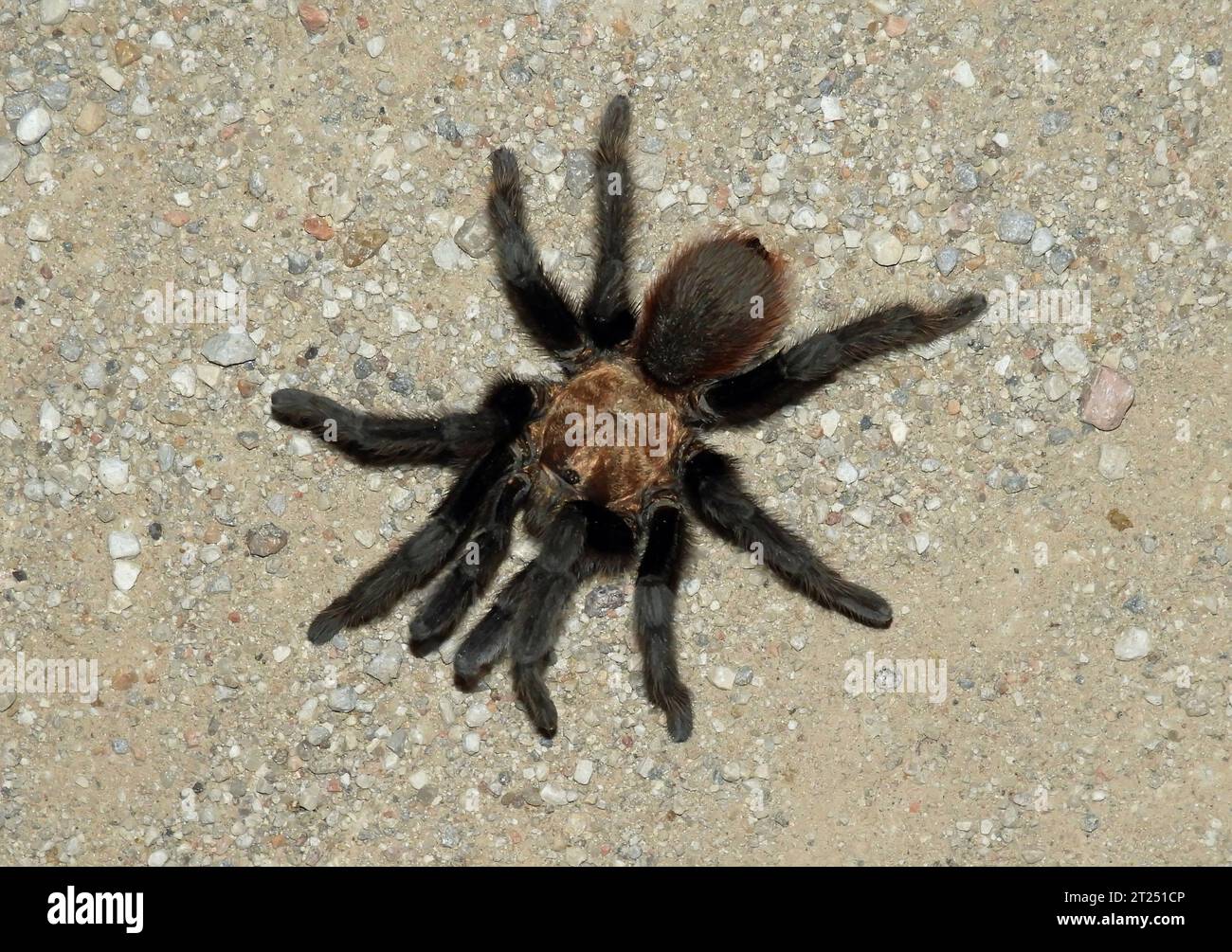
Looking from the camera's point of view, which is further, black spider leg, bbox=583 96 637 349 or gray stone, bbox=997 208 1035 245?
gray stone, bbox=997 208 1035 245

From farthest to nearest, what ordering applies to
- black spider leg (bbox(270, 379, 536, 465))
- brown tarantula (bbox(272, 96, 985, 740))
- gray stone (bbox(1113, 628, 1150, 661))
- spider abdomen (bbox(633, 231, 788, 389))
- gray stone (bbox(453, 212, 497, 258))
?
1. gray stone (bbox(453, 212, 497, 258))
2. gray stone (bbox(1113, 628, 1150, 661))
3. black spider leg (bbox(270, 379, 536, 465))
4. brown tarantula (bbox(272, 96, 985, 740))
5. spider abdomen (bbox(633, 231, 788, 389))

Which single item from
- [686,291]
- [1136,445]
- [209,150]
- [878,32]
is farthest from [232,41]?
[1136,445]

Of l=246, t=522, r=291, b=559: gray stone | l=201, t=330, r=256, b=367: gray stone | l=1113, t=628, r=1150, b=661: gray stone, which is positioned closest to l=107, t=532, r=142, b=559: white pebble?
l=246, t=522, r=291, b=559: gray stone

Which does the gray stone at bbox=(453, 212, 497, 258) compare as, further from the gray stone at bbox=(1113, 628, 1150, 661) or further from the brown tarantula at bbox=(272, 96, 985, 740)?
the gray stone at bbox=(1113, 628, 1150, 661)

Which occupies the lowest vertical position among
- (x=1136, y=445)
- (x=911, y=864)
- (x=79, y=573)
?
(x=911, y=864)
